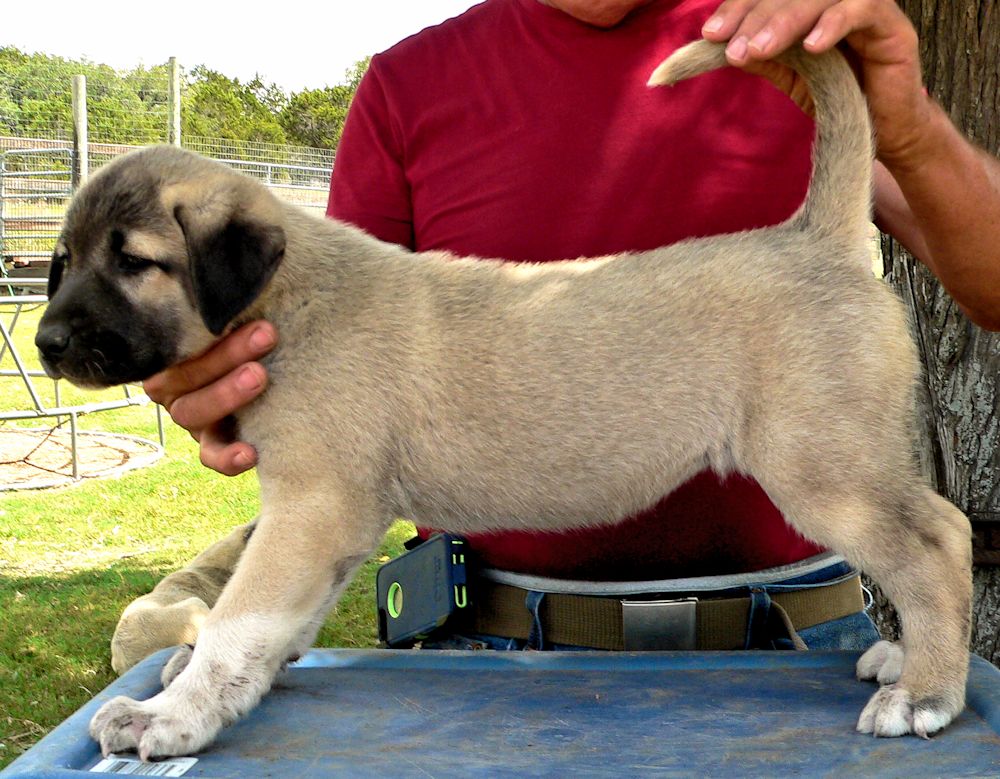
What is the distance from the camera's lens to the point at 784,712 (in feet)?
8.70

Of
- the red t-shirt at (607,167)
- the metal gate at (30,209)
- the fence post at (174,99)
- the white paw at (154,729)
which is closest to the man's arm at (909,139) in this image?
the red t-shirt at (607,167)

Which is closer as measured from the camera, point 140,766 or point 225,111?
point 140,766

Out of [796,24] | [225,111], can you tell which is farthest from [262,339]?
[225,111]

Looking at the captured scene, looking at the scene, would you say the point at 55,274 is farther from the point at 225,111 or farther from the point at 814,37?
the point at 225,111

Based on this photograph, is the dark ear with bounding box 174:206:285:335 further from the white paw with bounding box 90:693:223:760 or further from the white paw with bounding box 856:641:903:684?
the white paw with bounding box 856:641:903:684

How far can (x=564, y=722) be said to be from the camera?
103 inches

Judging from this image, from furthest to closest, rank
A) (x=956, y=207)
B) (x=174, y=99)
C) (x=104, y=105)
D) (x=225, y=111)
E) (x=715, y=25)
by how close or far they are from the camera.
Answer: (x=225, y=111), (x=104, y=105), (x=174, y=99), (x=956, y=207), (x=715, y=25)

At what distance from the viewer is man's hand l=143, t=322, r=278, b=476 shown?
278cm

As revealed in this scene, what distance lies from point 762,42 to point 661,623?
161 cm

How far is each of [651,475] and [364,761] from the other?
0.99 m

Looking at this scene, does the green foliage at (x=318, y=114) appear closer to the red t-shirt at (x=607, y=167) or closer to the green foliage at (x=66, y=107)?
the green foliage at (x=66, y=107)

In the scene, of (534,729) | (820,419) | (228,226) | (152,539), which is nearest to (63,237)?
(228,226)

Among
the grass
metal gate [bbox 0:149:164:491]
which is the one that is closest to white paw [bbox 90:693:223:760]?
the grass

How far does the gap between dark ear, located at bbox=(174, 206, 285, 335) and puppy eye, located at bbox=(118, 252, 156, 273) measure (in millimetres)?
114
